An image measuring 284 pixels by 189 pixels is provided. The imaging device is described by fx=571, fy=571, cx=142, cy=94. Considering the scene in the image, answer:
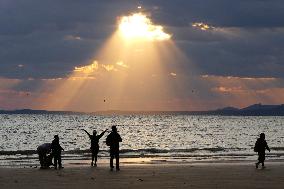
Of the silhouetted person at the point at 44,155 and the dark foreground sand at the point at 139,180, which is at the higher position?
the silhouetted person at the point at 44,155

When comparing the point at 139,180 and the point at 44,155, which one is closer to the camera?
the point at 139,180

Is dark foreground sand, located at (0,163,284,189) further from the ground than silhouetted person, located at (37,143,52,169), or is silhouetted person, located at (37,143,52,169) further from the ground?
silhouetted person, located at (37,143,52,169)

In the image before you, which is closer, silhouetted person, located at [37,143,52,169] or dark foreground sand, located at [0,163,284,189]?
dark foreground sand, located at [0,163,284,189]

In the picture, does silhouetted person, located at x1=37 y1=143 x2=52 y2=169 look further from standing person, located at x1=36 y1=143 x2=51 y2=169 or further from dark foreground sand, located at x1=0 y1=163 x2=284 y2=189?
dark foreground sand, located at x1=0 y1=163 x2=284 y2=189

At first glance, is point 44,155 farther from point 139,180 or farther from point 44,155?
point 139,180

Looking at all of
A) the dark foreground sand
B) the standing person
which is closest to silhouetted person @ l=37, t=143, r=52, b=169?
the standing person

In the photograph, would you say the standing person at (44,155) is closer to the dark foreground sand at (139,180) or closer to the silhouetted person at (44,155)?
the silhouetted person at (44,155)

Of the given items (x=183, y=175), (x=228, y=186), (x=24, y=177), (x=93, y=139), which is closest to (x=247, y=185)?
(x=228, y=186)

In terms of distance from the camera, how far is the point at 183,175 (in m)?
25.5

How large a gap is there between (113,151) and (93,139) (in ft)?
9.69

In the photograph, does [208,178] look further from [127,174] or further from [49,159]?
[49,159]

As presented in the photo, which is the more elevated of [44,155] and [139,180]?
[44,155]

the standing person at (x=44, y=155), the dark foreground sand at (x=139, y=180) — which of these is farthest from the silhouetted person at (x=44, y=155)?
the dark foreground sand at (x=139, y=180)

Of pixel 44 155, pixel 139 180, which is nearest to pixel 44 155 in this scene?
pixel 44 155
